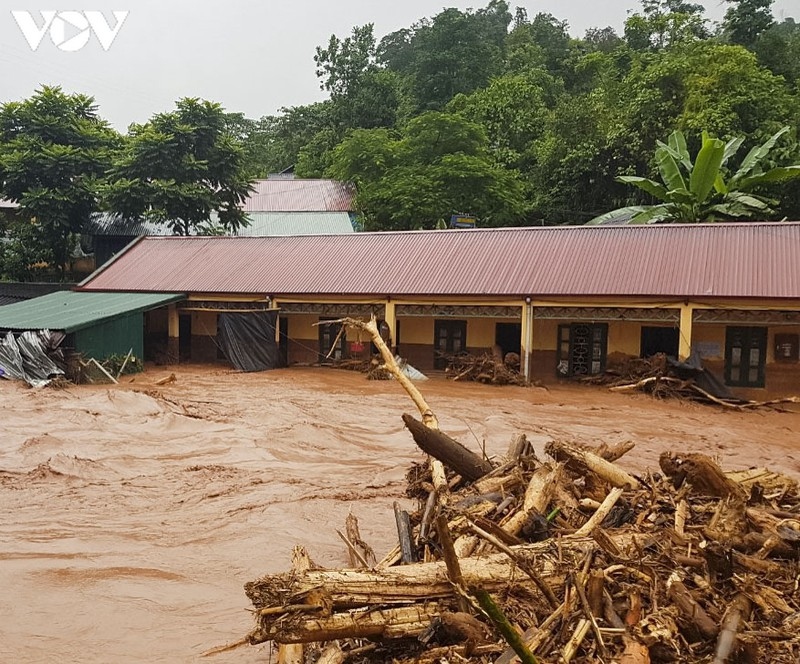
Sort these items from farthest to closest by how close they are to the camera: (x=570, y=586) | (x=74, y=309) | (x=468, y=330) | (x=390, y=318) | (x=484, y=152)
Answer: (x=484, y=152) → (x=468, y=330) → (x=74, y=309) → (x=390, y=318) → (x=570, y=586)

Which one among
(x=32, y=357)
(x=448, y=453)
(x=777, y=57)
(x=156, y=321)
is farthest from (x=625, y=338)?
(x=777, y=57)

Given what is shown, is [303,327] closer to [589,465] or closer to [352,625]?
[589,465]

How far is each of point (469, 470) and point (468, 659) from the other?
3447 mm

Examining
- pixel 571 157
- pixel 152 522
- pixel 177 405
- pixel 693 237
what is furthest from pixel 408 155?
pixel 152 522

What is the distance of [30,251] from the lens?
33531 mm

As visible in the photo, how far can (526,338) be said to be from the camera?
19547mm

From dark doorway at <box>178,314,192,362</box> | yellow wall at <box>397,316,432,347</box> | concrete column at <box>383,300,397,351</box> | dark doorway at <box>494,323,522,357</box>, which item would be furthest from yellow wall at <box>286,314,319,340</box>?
dark doorway at <box>494,323,522,357</box>

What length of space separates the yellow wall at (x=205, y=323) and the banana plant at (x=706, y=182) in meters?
14.7

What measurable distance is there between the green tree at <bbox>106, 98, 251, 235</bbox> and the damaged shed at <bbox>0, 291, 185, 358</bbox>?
7.57 metres

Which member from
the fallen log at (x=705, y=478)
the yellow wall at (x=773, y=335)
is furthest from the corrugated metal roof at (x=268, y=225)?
the fallen log at (x=705, y=478)

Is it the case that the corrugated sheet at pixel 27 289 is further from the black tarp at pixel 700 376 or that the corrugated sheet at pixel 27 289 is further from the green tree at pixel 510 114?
the black tarp at pixel 700 376

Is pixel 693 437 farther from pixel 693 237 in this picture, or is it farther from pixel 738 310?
pixel 693 237

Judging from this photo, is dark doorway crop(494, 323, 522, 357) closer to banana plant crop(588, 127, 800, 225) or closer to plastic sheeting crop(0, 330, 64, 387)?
banana plant crop(588, 127, 800, 225)

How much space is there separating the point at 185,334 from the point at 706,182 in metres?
17.9
